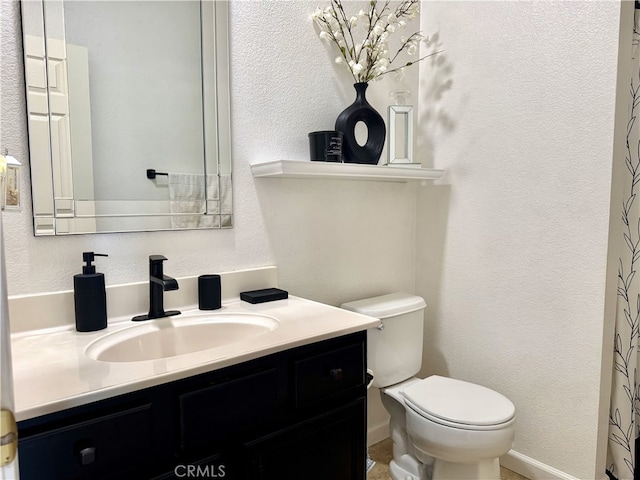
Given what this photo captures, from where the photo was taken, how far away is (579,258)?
1619 millimetres

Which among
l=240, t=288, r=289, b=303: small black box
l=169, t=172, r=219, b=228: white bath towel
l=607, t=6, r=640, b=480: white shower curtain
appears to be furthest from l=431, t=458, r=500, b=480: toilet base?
l=169, t=172, r=219, b=228: white bath towel

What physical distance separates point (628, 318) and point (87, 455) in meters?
1.86

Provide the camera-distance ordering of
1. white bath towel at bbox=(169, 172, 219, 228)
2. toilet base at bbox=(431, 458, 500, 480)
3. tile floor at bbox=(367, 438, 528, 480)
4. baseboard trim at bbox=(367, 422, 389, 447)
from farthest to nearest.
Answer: baseboard trim at bbox=(367, 422, 389, 447), tile floor at bbox=(367, 438, 528, 480), toilet base at bbox=(431, 458, 500, 480), white bath towel at bbox=(169, 172, 219, 228)

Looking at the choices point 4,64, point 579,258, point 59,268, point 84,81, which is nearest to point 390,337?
point 579,258

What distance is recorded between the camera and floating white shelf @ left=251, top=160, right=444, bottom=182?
1.44m

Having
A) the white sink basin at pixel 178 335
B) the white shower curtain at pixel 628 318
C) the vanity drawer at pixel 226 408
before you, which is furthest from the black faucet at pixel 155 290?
the white shower curtain at pixel 628 318

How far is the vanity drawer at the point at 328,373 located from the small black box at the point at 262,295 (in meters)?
0.39

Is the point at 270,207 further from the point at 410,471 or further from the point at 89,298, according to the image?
the point at 410,471

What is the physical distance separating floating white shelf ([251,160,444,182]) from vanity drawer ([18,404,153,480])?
0.87 m

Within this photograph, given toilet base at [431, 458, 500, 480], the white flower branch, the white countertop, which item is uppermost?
the white flower branch

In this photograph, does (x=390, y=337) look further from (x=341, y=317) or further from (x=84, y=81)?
(x=84, y=81)

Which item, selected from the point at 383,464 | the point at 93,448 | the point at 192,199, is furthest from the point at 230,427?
the point at 383,464

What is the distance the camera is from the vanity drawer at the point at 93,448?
2.36ft

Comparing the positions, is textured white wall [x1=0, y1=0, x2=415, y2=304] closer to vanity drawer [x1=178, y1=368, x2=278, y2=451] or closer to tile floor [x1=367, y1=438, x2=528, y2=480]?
vanity drawer [x1=178, y1=368, x2=278, y2=451]
